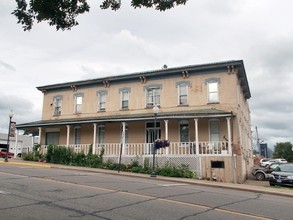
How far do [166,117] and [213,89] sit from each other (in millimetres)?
4144

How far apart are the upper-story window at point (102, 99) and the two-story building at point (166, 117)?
0.09 metres

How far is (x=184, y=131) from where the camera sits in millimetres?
24406

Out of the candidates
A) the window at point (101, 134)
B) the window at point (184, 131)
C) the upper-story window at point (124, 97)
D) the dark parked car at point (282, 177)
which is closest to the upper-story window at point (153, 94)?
the upper-story window at point (124, 97)

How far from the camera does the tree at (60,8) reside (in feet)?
21.0

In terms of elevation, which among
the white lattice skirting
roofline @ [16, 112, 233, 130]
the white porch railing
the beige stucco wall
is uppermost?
the beige stucco wall

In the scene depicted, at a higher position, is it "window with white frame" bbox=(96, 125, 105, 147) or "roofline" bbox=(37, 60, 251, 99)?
"roofline" bbox=(37, 60, 251, 99)

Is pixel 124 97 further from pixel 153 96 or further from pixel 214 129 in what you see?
pixel 214 129

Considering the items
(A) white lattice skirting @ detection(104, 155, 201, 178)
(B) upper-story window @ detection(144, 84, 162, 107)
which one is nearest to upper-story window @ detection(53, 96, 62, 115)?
(B) upper-story window @ detection(144, 84, 162, 107)

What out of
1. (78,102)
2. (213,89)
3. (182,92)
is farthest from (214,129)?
(78,102)

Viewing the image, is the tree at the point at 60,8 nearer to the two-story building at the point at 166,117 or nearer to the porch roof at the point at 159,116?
the two-story building at the point at 166,117

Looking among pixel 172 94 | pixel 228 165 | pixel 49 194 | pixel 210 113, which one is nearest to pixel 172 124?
pixel 172 94

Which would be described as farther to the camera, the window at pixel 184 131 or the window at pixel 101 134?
the window at pixel 101 134

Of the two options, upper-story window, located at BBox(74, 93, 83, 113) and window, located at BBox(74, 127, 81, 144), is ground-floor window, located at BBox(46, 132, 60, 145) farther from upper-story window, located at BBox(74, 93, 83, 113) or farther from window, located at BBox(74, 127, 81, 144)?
upper-story window, located at BBox(74, 93, 83, 113)

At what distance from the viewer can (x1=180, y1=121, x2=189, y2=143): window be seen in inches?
953
